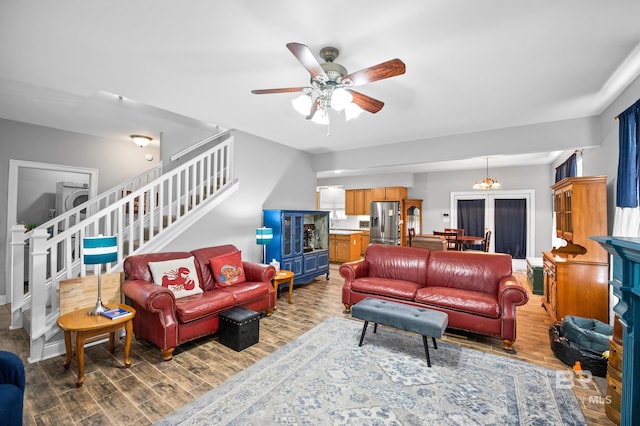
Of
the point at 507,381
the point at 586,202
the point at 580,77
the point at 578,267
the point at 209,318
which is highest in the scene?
the point at 580,77

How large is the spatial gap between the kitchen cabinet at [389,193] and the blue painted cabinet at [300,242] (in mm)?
2795

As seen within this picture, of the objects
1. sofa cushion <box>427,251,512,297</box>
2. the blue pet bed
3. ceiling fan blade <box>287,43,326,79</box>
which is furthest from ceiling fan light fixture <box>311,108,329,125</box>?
the blue pet bed

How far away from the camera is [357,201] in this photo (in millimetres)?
8711

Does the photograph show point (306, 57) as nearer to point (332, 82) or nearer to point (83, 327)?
point (332, 82)

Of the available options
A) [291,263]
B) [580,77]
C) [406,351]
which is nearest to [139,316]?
[291,263]

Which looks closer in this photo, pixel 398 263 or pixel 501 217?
pixel 398 263

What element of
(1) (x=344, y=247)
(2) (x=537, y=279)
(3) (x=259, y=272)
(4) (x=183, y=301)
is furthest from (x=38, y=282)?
(2) (x=537, y=279)

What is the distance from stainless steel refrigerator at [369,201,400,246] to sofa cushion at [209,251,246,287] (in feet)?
16.7

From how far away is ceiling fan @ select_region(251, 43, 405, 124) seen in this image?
1.90 m

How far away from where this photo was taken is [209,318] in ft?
10.0

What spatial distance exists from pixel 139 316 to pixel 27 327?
155cm

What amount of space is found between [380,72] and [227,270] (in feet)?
9.61

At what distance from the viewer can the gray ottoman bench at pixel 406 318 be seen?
103 inches

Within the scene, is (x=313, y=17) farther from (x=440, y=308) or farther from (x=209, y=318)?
(x=440, y=308)
